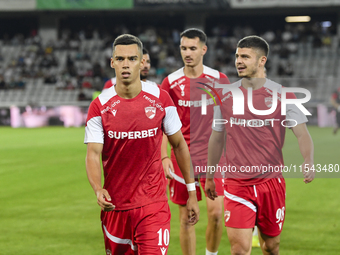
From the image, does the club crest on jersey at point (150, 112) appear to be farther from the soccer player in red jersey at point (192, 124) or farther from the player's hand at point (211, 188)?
the soccer player in red jersey at point (192, 124)

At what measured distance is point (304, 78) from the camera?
91.8 ft

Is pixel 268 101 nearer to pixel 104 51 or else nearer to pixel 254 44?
pixel 254 44

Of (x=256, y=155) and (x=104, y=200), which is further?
(x=256, y=155)

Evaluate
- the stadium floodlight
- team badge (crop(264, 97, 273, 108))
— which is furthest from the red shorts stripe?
the stadium floodlight

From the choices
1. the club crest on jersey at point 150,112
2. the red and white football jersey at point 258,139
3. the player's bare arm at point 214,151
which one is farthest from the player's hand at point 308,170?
the club crest on jersey at point 150,112

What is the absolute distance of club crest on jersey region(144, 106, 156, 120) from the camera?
3.59 metres

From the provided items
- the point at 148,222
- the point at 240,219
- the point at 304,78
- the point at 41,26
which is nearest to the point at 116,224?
the point at 148,222

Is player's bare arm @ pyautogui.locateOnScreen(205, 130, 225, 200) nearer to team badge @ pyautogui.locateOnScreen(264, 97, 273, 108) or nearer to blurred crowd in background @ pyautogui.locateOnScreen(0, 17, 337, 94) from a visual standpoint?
team badge @ pyautogui.locateOnScreen(264, 97, 273, 108)

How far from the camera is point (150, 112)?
11.8 ft

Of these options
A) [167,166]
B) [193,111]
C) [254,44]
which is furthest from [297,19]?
[254,44]

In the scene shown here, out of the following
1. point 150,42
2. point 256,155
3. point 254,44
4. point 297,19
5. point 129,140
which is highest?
point 297,19

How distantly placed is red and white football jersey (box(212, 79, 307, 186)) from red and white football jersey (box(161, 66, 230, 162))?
1082 millimetres

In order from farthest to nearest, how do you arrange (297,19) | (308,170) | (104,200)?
(297,19)
(308,170)
(104,200)

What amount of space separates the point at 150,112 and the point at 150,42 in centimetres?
2927
